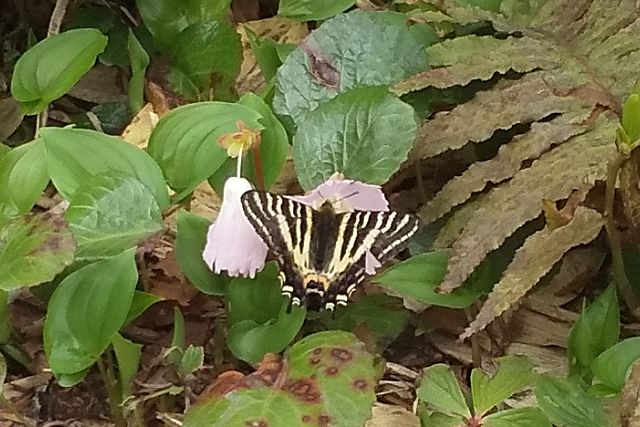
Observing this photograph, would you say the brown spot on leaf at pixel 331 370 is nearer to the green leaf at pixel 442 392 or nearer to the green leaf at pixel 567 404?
the green leaf at pixel 442 392

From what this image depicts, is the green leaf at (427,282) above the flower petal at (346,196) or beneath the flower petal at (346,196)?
beneath

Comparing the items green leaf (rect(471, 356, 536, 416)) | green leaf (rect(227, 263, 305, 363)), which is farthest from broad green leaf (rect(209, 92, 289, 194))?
green leaf (rect(471, 356, 536, 416))

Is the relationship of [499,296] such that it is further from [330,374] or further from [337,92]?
[337,92]

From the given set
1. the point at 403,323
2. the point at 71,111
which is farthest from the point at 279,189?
the point at 71,111

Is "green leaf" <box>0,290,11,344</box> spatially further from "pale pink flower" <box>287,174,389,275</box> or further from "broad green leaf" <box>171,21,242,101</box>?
"broad green leaf" <box>171,21,242,101</box>

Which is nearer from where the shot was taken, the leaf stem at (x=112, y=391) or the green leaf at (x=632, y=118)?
the green leaf at (x=632, y=118)

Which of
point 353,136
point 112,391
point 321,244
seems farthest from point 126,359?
point 353,136

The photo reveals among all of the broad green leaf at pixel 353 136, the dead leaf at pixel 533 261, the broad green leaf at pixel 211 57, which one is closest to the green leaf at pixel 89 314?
the broad green leaf at pixel 353 136
